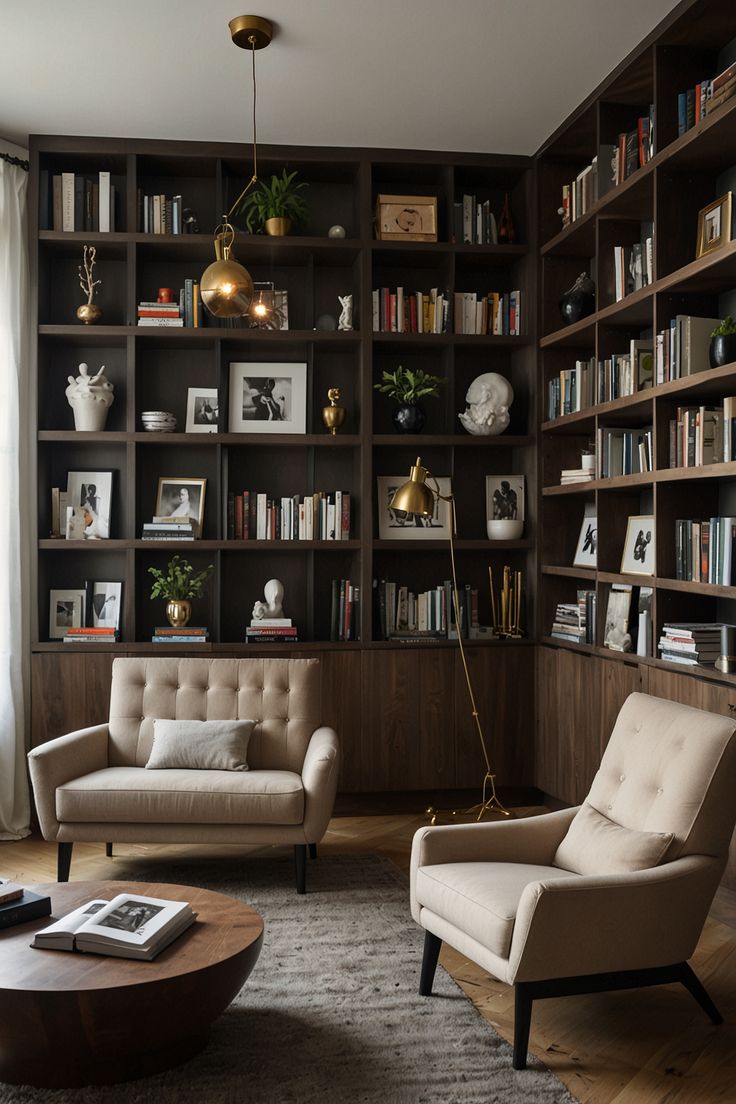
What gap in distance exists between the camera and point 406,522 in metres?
5.40

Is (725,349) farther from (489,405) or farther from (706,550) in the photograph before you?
(489,405)

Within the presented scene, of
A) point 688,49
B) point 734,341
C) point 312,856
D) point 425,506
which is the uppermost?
point 688,49

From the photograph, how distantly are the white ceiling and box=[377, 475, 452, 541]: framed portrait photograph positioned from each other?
176 cm

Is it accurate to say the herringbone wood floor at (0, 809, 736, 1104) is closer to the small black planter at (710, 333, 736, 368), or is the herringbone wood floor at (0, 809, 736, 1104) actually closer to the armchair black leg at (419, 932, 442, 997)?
the armchair black leg at (419, 932, 442, 997)

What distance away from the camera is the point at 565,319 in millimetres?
4980

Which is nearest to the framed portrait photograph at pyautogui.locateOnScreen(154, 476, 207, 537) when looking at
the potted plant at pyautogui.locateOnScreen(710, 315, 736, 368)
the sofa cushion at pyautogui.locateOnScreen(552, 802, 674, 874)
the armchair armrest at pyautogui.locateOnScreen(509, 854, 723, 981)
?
the potted plant at pyautogui.locateOnScreen(710, 315, 736, 368)

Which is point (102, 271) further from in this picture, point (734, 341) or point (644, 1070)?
point (644, 1070)

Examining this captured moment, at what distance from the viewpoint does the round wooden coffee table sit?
2307 mm

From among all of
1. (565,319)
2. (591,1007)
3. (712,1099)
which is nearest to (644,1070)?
(712,1099)

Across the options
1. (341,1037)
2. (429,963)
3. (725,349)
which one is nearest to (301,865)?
(429,963)

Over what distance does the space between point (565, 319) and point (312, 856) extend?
9.10ft

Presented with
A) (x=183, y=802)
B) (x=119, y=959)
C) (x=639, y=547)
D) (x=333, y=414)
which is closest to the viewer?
(x=119, y=959)

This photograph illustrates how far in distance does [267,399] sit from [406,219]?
116 cm

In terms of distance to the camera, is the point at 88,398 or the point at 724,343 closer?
the point at 724,343
